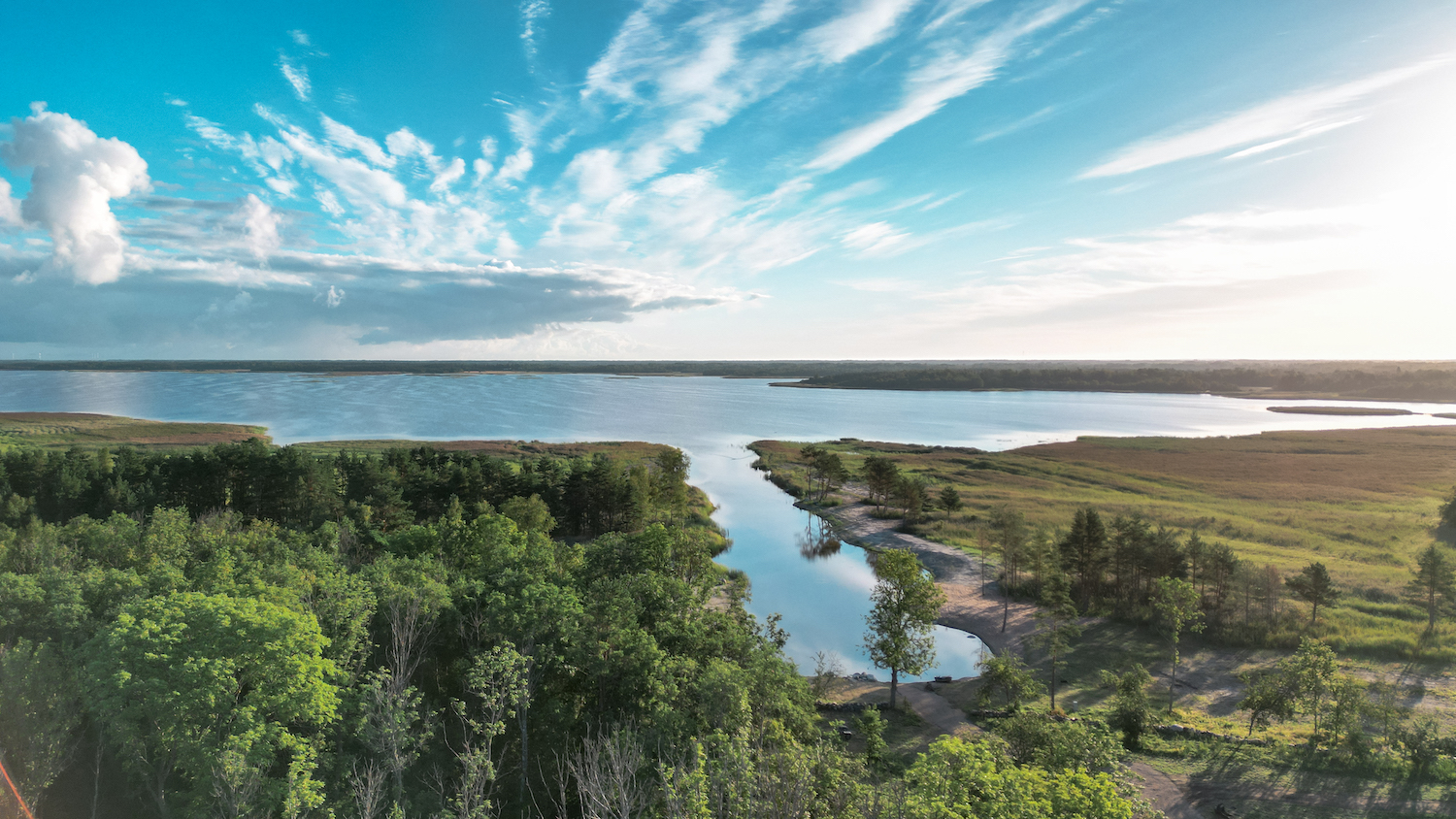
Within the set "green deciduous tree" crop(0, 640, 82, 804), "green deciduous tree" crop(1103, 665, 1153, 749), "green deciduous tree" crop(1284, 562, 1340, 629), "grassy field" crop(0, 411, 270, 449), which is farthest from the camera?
"grassy field" crop(0, 411, 270, 449)

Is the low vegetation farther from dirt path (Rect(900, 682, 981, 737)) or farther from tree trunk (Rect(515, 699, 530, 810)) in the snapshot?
tree trunk (Rect(515, 699, 530, 810))

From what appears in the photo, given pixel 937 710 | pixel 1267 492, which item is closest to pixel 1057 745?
pixel 937 710

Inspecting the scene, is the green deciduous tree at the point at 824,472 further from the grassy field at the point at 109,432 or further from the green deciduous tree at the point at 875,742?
the grassy field at the point at 109,432

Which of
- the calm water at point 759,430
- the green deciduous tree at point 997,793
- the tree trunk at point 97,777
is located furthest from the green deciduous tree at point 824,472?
the tree trunk at point 97,777

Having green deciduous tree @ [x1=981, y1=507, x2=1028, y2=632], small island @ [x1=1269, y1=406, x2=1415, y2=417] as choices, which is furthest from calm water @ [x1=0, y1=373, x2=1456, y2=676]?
small island @ [x1=1269, y1=406, x2=1415, y2=417]

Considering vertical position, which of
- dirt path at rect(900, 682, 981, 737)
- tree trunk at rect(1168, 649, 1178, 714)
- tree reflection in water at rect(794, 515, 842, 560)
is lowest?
tree reflection in water at rect(794, 515, 842, 560)

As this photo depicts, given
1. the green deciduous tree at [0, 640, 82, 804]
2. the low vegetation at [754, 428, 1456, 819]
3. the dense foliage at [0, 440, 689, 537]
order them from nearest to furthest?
the green deciduous tree at [0, 640, 82, 804] < the low vegetation at [754, 428, 1456, 819] < the dense foliage at [0, 440, 689, 537]

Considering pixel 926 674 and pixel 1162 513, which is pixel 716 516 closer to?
pixel 926 674

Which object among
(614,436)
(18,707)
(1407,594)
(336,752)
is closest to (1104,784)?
(336,752)
